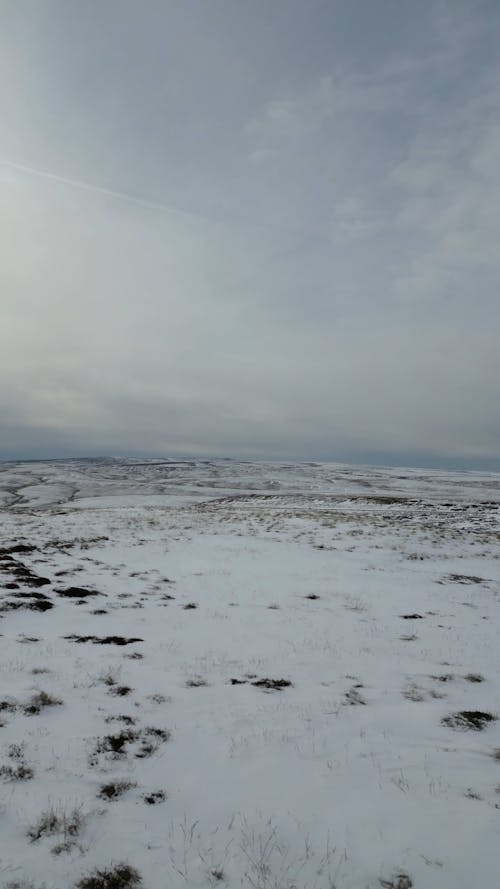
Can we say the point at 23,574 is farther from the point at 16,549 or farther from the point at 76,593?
the point at 16,549

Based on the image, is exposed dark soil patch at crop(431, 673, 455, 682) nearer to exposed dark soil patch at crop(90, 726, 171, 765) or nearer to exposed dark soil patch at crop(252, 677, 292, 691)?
exposed dark soil patch at crop(252, 677, 292, 691)

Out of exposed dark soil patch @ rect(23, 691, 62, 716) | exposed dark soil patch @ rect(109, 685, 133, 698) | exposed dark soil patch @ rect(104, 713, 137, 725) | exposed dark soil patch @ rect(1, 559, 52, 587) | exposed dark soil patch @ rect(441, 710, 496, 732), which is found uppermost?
exposed dark soil patch @ rect(23, 691, 62, 716)

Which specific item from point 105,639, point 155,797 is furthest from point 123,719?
point 105,639

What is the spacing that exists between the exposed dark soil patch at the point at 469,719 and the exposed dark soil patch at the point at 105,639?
6354mm

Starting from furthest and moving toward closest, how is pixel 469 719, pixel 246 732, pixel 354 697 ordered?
pixel 354 697, pixel 469 719, pixel 246 732

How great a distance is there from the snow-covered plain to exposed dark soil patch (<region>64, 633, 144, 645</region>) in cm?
7

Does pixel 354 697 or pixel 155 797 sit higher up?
pixel 155 797

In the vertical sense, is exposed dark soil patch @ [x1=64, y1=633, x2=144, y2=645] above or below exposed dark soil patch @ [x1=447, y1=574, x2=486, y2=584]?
above

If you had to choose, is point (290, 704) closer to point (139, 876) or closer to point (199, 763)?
point (199, 763)

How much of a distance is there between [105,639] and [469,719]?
23.9 ft

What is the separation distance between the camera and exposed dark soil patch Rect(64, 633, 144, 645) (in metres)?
10.1

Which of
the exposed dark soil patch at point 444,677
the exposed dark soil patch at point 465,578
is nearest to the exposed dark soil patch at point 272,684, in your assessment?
the exposed dark soil patch at point 444,677

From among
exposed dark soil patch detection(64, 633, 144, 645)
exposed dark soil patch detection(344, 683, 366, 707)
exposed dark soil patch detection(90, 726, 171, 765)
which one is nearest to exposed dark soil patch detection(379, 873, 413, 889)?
exposed dark soil patch detection(90, 726, 171, 765)

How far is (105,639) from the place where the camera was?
10.2m
